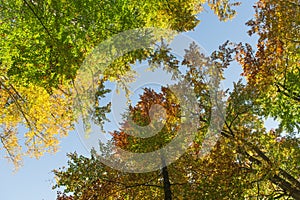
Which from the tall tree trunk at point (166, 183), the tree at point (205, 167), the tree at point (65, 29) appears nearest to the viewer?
the tree at point (65, 29)

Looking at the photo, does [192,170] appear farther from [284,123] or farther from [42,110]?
[42,110]

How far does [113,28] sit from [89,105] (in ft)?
7.24

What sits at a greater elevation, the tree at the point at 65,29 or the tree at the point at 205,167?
the tree at the point at 65,29

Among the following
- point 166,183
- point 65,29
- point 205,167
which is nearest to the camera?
point 65,29

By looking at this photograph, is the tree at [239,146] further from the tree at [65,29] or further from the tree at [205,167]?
the tree at [65,29]

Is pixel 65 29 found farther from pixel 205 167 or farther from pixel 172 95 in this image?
pixel 205 167

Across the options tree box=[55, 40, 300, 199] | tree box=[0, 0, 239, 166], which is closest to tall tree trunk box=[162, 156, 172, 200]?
tree box=[55, 40, 300, 199]

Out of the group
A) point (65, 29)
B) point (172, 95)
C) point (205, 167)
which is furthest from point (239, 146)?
point (65, 29)

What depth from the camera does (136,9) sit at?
9266 millimetres

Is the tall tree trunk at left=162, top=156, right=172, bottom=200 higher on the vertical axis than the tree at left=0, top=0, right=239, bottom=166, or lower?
lower

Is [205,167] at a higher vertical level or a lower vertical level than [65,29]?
lower

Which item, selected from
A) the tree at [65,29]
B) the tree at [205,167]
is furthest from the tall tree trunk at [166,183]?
the tree at [65,29]

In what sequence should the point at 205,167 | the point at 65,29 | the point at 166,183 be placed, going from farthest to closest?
the point at 166,183 → the point at 205,167 → the point at 65,29

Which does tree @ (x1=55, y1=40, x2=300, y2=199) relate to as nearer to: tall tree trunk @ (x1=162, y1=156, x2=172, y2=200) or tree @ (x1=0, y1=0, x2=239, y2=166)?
tall tree trunk @ (x1=162, y1=156, x2=172, y2=200)
